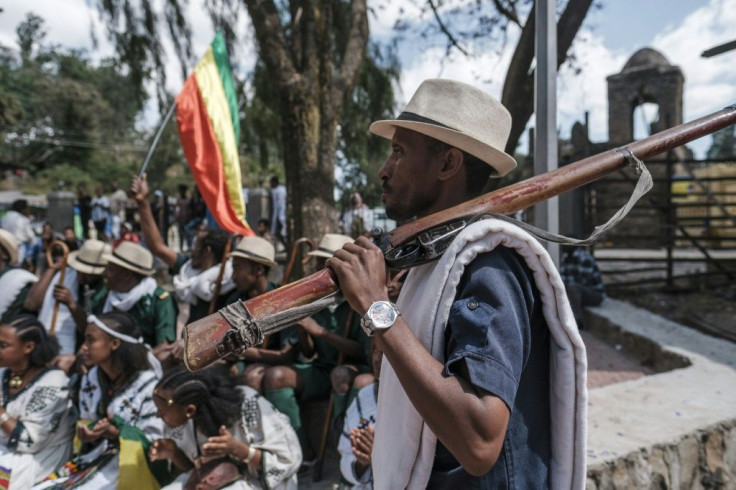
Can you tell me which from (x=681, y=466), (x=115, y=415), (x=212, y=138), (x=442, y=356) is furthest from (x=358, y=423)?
(x=212, y=138)

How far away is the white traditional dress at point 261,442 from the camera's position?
10.0ft

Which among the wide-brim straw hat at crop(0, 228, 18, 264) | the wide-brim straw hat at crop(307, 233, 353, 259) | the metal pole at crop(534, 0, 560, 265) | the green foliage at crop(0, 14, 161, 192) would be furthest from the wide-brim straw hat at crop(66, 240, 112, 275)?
the green foliage at crop(0, 14, 161, 192)

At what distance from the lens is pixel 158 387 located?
117 inches

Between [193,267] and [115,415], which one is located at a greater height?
[193,267]

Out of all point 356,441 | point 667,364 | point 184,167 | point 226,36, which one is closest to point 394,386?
point 356,441

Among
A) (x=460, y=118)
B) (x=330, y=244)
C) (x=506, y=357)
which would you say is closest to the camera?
(x=506, y=357)

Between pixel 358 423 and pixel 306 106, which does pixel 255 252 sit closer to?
pixel 358 423

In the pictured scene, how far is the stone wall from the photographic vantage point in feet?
9.52

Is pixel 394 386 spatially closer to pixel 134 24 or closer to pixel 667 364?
pixel 667 364

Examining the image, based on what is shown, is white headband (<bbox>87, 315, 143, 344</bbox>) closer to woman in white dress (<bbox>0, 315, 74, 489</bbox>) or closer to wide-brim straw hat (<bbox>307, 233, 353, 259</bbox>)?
woman in white dress (<bbox>0, 315, 74, 489</bbox>)

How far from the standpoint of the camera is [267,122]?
43.2 feet

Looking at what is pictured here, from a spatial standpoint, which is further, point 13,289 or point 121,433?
point 13,289

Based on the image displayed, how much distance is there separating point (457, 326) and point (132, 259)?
12.3 feet

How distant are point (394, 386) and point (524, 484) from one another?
38 centimetres
